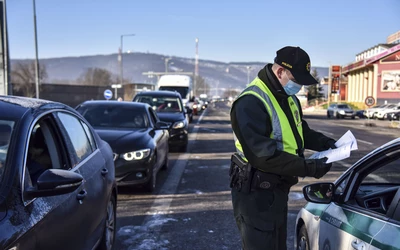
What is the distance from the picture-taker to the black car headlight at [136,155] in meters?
7.24

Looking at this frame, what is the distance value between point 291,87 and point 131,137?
4944 millimetres

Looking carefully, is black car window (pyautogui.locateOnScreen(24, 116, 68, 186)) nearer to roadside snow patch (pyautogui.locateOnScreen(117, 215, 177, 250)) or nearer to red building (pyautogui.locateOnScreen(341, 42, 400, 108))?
roadside snow patch (pyautogui.locateOnScreen(117, 215, 177, 250))

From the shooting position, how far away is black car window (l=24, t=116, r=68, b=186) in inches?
127

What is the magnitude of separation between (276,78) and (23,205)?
1752 millimetres

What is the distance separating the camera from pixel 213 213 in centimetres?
632

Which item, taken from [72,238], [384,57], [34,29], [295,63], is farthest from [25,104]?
[384,57]

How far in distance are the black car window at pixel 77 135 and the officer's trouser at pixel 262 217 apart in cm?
160

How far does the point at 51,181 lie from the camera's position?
2688 mm

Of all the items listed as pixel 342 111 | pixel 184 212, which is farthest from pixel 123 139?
pixel 342 111

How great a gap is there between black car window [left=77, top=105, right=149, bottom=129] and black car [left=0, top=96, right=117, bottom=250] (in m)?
4.07

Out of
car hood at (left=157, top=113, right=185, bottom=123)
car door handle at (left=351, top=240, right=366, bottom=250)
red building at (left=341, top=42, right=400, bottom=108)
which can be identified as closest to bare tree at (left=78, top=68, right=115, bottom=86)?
red building at (left=341, top=42, right=400, bottom=108)

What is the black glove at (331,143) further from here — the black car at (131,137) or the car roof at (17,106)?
the black car at (131,137)

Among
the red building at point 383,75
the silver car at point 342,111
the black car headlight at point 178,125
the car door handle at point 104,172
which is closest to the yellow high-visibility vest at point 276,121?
the car door handle at point 104,172

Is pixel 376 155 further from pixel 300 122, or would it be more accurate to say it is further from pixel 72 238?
pixel 72 238
